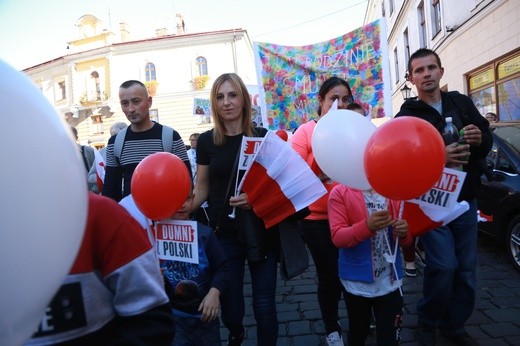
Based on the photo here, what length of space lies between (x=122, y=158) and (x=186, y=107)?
25.5m

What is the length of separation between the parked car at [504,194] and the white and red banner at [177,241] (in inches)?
151

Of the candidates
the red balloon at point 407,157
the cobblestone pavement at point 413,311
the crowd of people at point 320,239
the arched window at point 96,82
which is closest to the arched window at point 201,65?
the arched window at point 96,82

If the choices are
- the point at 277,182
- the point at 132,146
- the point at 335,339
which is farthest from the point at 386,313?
the point at 132,146

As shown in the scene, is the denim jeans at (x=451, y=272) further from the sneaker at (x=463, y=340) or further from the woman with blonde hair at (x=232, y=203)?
the woman with blonde hair at (x=232, y=203)

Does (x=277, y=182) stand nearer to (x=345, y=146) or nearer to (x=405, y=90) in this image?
(x=345, y=146)

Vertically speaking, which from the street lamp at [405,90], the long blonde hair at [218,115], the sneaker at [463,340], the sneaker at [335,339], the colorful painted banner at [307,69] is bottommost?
the sneaker at [463,340]

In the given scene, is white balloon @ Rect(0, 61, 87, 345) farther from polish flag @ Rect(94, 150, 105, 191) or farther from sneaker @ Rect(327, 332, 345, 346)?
polish flag @ Rect(94, 150, 105, 191)

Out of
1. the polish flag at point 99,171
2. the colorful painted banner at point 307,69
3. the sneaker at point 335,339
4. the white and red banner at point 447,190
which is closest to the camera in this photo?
the white and red banner at point 447,190

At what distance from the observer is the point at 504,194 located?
4941 mm

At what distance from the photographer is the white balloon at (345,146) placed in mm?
2225

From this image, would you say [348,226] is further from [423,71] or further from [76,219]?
[76,219]

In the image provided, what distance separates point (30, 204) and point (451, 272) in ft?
9.14

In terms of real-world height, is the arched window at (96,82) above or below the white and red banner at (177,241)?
above

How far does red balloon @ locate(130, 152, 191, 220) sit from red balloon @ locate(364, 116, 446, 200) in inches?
39.1
